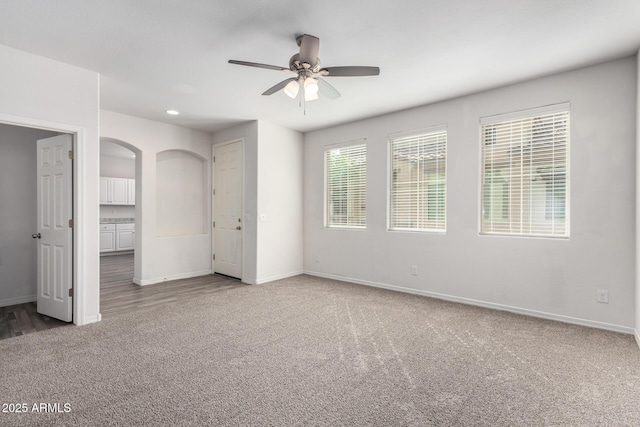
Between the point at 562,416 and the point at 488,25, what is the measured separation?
2.80m

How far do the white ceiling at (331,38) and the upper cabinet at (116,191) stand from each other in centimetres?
564

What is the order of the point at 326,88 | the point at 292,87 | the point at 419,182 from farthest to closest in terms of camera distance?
the point at 419,182
the point at 326,88
the point at 292,87

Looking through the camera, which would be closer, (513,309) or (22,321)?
(22,321)

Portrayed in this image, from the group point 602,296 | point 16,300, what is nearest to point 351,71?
point 602,296

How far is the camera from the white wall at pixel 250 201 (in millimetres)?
5379

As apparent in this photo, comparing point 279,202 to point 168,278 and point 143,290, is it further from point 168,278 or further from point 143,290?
point 143,290

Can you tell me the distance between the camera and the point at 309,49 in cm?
265

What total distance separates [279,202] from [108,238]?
18.7ft

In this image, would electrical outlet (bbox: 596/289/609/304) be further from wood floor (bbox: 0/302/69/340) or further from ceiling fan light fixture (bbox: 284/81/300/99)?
wood floor (bbox: 0/302/69/340)

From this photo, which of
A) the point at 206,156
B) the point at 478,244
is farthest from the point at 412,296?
the point at 206,156

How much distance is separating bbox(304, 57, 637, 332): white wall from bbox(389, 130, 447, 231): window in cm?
14

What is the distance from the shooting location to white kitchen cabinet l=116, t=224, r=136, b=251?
347 inches

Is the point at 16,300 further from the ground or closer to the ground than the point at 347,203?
closer to the ground

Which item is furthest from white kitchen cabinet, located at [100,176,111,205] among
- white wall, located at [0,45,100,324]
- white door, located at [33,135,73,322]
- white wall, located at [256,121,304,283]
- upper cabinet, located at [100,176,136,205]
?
white wall, located at [0,45,100,324]
